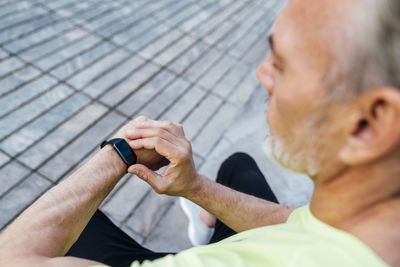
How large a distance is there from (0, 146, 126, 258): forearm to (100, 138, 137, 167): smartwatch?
0.02 meters

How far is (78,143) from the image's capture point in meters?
2.75

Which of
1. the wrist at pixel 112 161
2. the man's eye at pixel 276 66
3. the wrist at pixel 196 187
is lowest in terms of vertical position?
the wrist at pixel 196 187

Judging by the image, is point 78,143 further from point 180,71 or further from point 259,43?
point 259,43

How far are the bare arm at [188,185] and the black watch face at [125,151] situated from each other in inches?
1.4

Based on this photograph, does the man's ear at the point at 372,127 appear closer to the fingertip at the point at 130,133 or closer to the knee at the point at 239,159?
the fingertip at the point at 130,133

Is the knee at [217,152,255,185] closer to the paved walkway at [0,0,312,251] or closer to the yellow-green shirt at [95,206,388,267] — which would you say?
the paved walkway at [0,0,312,251]

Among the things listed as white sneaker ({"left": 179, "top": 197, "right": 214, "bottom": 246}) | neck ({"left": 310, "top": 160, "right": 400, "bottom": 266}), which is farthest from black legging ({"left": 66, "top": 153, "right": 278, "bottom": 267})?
neck ({"left": 310, "top": 160, "right": 400, "bottom": 266})

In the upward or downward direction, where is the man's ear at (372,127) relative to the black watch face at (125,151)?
upward

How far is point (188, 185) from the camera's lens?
1.61 meters

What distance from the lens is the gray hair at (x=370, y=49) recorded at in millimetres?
759

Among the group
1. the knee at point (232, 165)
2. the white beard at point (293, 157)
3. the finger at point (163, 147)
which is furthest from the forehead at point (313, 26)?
the knee at point (232, 165)

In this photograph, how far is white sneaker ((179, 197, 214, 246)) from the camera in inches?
93.2

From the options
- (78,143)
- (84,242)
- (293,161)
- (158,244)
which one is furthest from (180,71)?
(293,161)

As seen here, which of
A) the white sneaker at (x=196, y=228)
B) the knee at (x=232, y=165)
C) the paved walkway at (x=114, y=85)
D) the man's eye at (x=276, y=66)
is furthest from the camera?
the paved walkway at (x=114, y=85)
